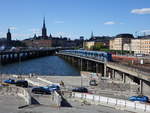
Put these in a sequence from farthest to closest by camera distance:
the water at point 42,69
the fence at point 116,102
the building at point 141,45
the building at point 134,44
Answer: the building at point 134,44
the building at point 141,45
the water at point 42,69
the fence at point 116,102

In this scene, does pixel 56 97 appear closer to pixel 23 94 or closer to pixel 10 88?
pixel 23 94

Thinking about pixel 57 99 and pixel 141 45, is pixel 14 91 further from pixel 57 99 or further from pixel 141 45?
pixel 141 45

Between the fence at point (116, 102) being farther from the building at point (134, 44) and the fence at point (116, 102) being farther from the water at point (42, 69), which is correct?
the building at point (134, 44)

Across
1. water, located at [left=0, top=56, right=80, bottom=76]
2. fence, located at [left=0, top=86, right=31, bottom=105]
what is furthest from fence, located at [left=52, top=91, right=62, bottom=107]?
water, located at [left=0, top=56, right=80, bottom=76]

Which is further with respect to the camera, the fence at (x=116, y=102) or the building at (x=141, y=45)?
the building at (x=141, y=45)

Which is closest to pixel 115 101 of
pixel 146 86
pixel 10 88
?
pixel 10 88

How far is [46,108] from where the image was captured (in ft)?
88.0

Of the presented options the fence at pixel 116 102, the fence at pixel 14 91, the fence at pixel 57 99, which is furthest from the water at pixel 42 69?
the fence at pixel 57 99

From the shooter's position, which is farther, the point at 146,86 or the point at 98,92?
the point at 146,86

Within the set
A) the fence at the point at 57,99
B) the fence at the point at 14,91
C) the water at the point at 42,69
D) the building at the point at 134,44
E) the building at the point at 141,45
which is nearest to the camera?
the fence at the point at 57,99

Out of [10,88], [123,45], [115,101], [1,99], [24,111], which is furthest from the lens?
[123,45]

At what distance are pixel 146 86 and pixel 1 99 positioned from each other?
22.2 m

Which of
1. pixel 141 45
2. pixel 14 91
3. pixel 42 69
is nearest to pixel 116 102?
pixel 14 91

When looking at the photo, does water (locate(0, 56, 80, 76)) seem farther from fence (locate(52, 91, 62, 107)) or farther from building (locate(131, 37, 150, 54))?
fence (locate(52, 91, 62, 107))
